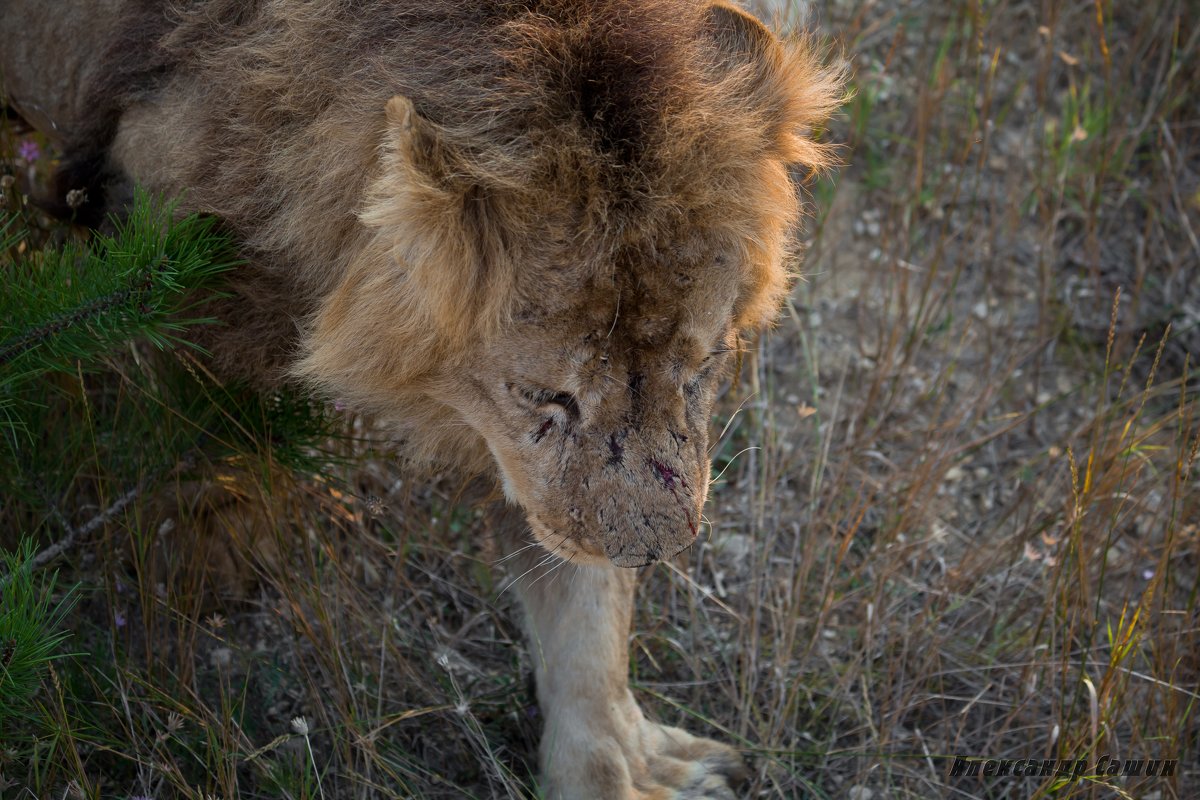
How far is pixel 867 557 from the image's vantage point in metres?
3.10

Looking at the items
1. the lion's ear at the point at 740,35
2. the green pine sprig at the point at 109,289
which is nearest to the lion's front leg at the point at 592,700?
the green pine sprig at the point at 109,289

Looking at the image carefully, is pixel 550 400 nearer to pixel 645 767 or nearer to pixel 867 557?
pixel 645 767

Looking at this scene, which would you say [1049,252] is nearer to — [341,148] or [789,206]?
[789,206]

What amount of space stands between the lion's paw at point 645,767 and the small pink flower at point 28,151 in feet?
5.90

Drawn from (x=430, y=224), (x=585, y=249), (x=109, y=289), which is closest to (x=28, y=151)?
(x=109, y=289)

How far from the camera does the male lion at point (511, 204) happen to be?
68.9 inches

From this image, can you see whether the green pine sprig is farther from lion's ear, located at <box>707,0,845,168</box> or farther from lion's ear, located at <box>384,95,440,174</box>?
lion's ear, located at <box>707,0,845,168</box>

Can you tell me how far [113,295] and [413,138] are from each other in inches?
26.1

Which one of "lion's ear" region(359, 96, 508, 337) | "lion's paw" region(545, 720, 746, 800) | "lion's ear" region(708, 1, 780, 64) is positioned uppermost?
"lion's ear" region(708, 1, 780, 64)

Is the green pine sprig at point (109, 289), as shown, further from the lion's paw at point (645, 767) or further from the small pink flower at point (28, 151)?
the lion's paw at point (645, 767)

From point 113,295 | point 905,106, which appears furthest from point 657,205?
point 905,106

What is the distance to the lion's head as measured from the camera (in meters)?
1.73

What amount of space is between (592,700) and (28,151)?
1.79 m

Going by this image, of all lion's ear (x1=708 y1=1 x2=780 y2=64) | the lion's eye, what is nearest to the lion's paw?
the lion's eye
